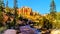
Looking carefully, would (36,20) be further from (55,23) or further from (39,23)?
(55,23)

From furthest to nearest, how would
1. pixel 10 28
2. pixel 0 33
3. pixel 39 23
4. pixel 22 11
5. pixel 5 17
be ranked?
pixel 22 11 → pixel 39 23 → pixel 5 17 → pixel 10 28 → pixel 0 33

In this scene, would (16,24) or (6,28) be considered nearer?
(6,28)

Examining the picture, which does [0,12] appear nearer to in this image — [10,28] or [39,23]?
[10,28]

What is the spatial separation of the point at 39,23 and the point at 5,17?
11.4 ft

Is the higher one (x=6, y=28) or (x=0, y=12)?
(x=0, y=12)

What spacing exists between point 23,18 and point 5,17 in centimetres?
250

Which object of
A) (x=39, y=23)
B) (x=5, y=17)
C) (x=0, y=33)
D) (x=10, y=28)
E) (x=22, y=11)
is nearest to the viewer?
(x=0, y=33)

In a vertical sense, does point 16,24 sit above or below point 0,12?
below

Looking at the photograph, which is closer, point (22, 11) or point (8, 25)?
point (8, 25)

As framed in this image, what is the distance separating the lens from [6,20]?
698 inches

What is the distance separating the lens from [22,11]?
75.2 feet

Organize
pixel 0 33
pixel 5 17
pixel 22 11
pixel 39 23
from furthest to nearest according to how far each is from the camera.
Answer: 1. pixel 22 11
2. pixel 39 23
3. pixel 5 17
4. pixel 0 33

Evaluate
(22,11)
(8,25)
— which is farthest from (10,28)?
(22,11)

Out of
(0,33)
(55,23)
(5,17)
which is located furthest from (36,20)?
(0,33)
